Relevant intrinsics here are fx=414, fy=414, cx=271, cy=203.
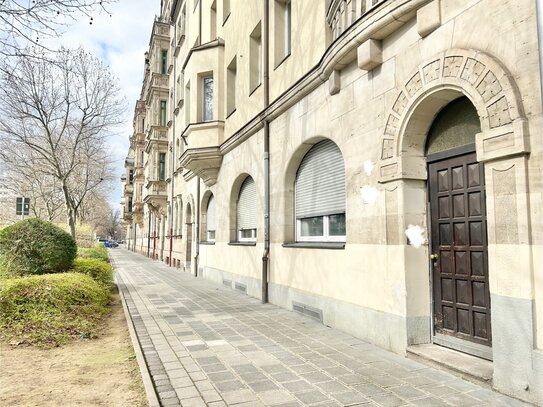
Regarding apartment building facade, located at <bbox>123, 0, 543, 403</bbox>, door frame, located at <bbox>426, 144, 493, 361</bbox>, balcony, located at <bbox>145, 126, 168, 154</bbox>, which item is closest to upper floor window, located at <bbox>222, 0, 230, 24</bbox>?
apartment building facade, located at <bbox>123, 0, 543, 403</bbox>

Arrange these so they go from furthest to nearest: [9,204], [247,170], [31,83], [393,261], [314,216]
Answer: [9,204] → [31,83] → [247,170] → [314,216] → [393,261]

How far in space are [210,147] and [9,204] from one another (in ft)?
81.3

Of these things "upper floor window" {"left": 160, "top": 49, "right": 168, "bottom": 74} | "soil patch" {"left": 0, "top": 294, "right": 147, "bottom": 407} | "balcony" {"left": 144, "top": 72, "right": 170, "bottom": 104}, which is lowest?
"soil patch" {"left": 0, "top": 294, "right": 147, "bottom": 407}

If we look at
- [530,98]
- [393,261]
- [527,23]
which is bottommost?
[393,261]

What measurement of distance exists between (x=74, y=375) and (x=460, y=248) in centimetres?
473

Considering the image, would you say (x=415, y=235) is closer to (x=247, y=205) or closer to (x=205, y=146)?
(x=247, y=205)

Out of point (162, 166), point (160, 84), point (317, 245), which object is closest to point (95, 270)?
point (317, 245)

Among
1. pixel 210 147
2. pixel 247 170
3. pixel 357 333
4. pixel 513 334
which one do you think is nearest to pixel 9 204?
pixel 210 147

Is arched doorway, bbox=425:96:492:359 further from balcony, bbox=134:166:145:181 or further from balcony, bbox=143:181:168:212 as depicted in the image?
balcony, bbox=134:166:145:181

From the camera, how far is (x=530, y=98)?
3730 millimetres

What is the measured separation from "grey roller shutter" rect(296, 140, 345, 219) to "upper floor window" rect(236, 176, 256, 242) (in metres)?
3.16

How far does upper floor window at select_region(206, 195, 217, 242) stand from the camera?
16.2m

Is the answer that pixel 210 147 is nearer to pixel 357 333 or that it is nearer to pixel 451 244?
pixel 357 333

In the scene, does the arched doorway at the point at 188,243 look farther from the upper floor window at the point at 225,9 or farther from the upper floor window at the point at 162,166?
the upper floor window at the point at 162,166
